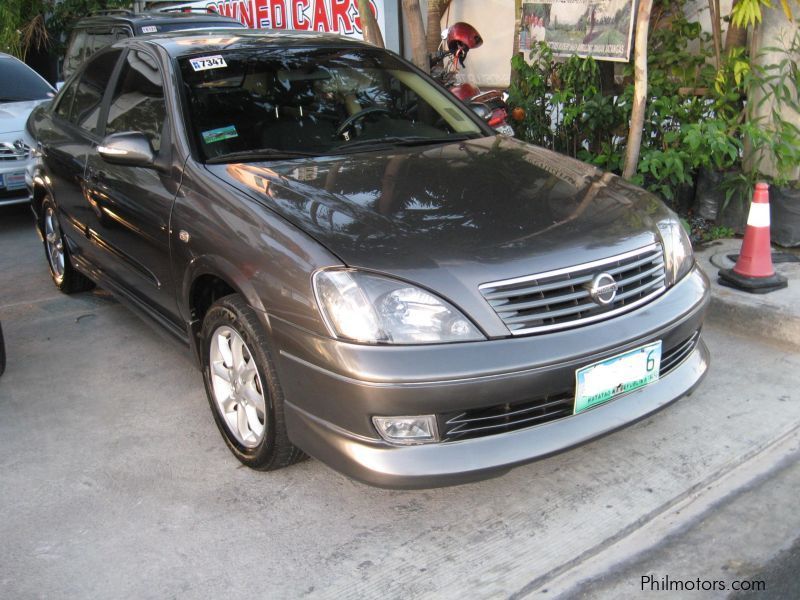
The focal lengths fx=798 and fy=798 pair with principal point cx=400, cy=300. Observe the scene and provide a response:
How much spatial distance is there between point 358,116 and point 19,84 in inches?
220

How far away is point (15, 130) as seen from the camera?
7121mm

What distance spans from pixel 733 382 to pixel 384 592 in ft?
7.17

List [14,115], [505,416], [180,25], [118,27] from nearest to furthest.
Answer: [505,416] → [14,115] → [118,27] → [180,25]

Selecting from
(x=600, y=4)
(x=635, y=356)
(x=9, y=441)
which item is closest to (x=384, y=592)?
(x=635, y=356)

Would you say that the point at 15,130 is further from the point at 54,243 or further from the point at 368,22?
the point at 368,22

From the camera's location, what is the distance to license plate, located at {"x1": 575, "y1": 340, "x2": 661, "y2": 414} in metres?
2.65

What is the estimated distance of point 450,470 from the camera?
Answer: 2529 millimetres

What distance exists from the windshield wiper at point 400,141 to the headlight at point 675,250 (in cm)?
116

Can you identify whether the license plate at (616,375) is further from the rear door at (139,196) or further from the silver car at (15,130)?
the silver car at (15,130)

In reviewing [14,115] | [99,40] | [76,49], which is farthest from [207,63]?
[76,49]

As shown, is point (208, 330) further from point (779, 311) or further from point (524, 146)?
point (779, 311)

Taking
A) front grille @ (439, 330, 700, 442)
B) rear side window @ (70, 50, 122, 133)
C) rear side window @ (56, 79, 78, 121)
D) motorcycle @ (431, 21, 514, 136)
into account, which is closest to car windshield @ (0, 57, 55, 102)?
rear side window @ (56, 79, 78, 121)

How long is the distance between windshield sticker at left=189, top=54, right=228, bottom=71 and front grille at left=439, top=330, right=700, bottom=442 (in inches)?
84.5

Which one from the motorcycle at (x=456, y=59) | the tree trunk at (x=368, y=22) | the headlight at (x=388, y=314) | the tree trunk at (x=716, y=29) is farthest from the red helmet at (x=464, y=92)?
the headlight at (x=388, y=314)
